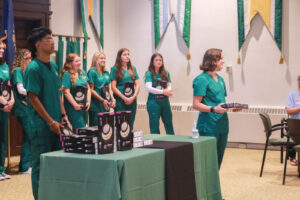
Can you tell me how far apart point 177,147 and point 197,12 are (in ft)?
17.3

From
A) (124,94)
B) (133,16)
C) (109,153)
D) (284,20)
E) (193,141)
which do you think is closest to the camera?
(109,153)

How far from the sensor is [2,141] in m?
5.61

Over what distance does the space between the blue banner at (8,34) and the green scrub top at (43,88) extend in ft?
10.5

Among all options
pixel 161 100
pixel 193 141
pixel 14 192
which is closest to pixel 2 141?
pixel 14 192

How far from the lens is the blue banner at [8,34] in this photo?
21.8 ft

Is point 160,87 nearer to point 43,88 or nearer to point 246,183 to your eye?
point 246,183

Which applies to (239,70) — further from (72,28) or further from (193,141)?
(193,141)

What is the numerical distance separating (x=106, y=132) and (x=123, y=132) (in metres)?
0.20

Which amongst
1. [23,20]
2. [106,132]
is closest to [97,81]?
[23,20]

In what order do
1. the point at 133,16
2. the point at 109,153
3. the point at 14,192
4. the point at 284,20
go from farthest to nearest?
the point at 133,16 < the point at 284,20 < the point at 14,192 < the point at 109,153

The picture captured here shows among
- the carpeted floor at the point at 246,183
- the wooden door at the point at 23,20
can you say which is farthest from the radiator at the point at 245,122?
the wooden door at the point at 23,20

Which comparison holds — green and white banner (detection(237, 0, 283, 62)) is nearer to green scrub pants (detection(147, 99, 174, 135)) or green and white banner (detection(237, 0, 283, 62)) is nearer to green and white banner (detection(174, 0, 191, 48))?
green and white banner (detection(174, 0, 191, 48))

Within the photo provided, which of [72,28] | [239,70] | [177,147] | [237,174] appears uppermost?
[72,28]

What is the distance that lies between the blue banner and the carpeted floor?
146 centimetres
